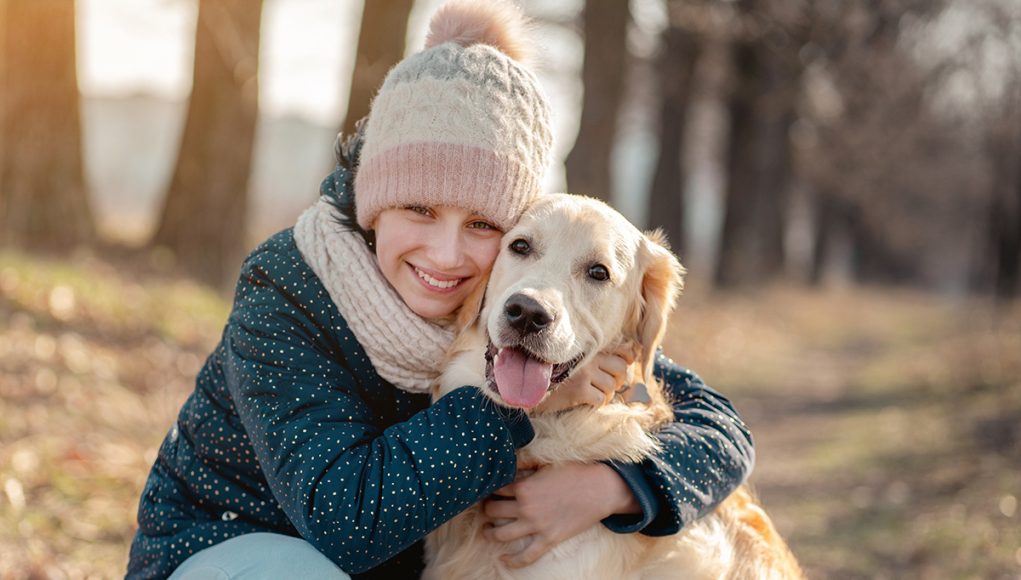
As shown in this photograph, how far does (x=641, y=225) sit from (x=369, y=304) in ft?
59.5

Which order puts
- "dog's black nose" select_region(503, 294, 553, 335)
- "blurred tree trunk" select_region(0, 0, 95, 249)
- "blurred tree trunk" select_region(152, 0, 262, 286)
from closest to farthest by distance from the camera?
"dog's black nose" select_region(503, 294, 553, 335), "blurred tree trunk" select_region(0, 0, 95, 249), "blurred tree trunk" select_region(152, 0, 262, 286)

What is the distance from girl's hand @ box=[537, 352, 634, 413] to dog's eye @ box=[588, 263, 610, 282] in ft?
0.78

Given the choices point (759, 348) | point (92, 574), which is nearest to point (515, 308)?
point (92, 574)

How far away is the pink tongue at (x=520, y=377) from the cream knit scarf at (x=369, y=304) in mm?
330

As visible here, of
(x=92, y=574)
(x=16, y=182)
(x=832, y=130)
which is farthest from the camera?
(x=832, y=130)

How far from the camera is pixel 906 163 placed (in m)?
28.1

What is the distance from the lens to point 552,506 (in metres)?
2.54

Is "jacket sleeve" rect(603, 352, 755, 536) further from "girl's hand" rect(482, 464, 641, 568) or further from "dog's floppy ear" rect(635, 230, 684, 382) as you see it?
"dog's floppy ear" rect(635, 230, 684, 382)

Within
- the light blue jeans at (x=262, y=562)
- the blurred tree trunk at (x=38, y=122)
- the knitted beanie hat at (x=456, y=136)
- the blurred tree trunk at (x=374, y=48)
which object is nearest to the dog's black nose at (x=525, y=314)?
the knitted beanie hat at (x=456, y=136)

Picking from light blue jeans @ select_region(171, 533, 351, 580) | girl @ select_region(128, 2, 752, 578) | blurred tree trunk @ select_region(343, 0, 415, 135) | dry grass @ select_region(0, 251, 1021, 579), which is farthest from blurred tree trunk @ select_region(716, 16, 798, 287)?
light blue jeans @ select_region(171, 533, 351, 580)

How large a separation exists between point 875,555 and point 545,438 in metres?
3.47

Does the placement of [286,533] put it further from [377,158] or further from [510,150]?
[510,150]

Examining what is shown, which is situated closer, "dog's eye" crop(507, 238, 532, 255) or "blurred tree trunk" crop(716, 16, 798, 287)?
"dog's eye" crop(507, 238, 532, 255)

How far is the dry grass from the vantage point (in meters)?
4.34
